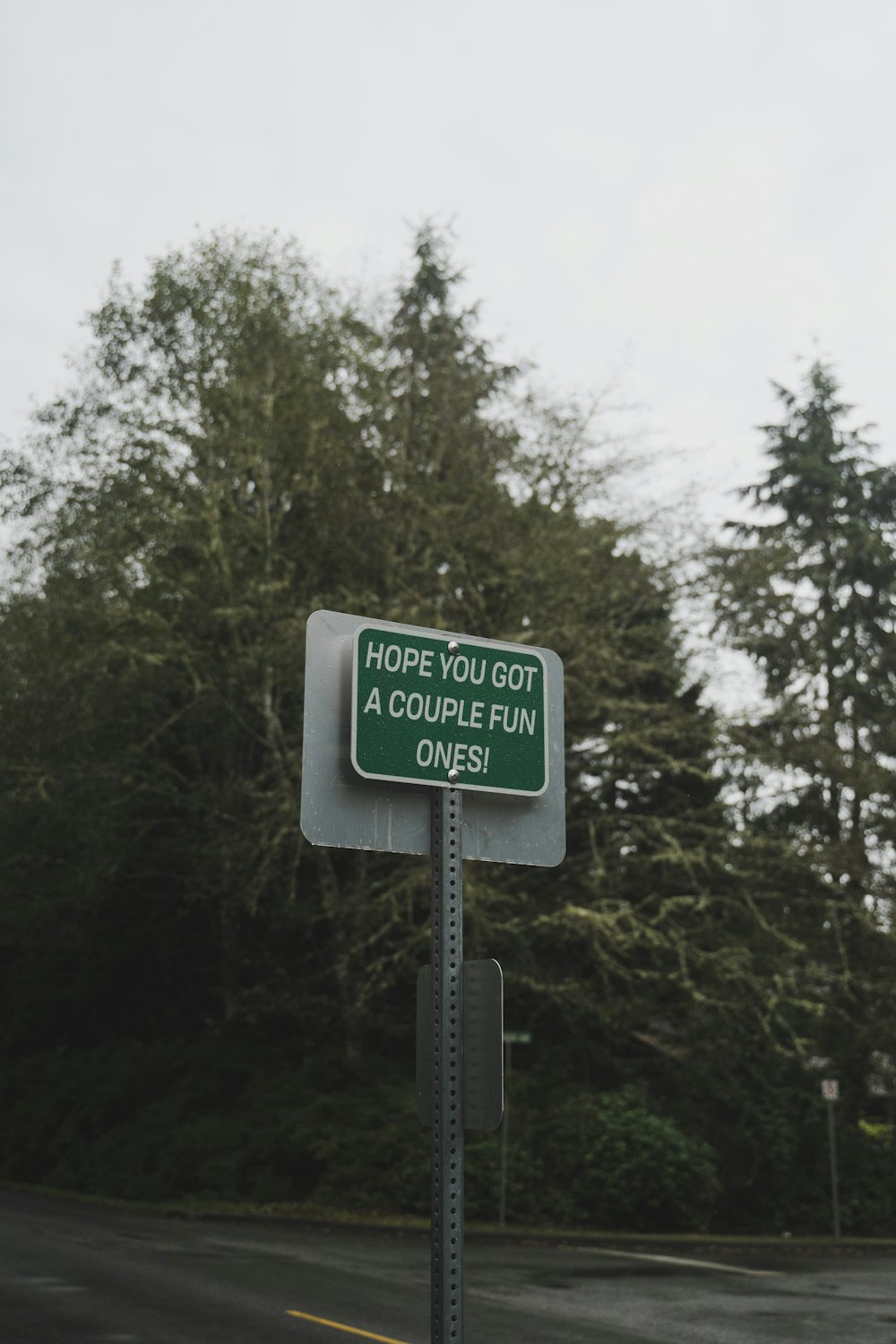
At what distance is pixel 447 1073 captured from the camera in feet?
13.0

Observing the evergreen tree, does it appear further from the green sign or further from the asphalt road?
the green sign

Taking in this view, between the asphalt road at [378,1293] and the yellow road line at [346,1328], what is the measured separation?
1.3 inches

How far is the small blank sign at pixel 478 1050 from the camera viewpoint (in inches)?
153

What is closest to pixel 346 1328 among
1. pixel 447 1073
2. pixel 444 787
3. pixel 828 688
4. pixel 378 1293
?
pixel 378 1293

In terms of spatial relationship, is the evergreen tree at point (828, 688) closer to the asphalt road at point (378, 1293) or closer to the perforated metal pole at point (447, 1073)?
the asphalt road at point (378, 1293)

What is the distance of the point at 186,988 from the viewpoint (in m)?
28.7

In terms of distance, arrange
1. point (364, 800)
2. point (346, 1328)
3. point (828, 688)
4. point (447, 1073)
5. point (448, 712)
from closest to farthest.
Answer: point (447, 1073)
point (364, 800)
point (448, 712)
point (346, 1328)
point (828, 688)

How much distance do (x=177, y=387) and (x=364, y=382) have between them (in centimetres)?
333

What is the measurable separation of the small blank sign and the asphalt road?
6.41m

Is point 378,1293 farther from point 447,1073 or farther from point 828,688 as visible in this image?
point 828,688

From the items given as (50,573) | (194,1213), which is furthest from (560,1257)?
(50,573)

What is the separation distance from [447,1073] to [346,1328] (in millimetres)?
7138

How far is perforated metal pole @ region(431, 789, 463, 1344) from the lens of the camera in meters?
3.77

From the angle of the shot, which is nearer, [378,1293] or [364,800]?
[364,800]
